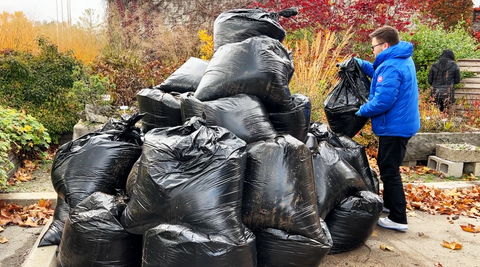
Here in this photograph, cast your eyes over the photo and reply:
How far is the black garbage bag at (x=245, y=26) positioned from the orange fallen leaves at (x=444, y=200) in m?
2.59

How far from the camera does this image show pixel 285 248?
2.20m

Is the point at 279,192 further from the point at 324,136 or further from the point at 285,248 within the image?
the point at 324,136

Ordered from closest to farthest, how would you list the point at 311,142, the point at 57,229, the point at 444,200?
the point at 57,229, the point at 311,142, the point at 444,200

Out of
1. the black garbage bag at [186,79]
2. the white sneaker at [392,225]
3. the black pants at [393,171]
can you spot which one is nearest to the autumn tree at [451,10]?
the black pants at [393,171]

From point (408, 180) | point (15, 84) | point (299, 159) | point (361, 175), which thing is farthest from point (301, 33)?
point (299, 159)

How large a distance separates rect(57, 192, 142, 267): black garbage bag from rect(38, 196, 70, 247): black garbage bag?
527mm

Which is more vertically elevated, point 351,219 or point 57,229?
point 351,219

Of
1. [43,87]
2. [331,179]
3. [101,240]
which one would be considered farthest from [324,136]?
[43,87]

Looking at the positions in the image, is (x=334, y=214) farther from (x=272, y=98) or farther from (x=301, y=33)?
(x=301, y=33)

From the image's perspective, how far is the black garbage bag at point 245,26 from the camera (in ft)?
10.0

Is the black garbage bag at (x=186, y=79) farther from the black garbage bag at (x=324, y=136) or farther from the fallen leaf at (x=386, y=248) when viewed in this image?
the fallen leaf at (x=386, y=248)

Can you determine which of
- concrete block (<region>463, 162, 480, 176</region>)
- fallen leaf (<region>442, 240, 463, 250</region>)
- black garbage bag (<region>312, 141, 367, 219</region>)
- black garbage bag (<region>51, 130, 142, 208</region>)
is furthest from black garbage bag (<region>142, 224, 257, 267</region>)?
concrete block (<region>463, 162, 480, 176</region>)

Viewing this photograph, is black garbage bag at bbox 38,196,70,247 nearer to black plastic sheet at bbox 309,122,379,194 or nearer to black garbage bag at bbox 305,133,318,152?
black garbage bag at bbox 305,133,318,152

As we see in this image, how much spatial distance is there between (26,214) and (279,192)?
9.43 feet
